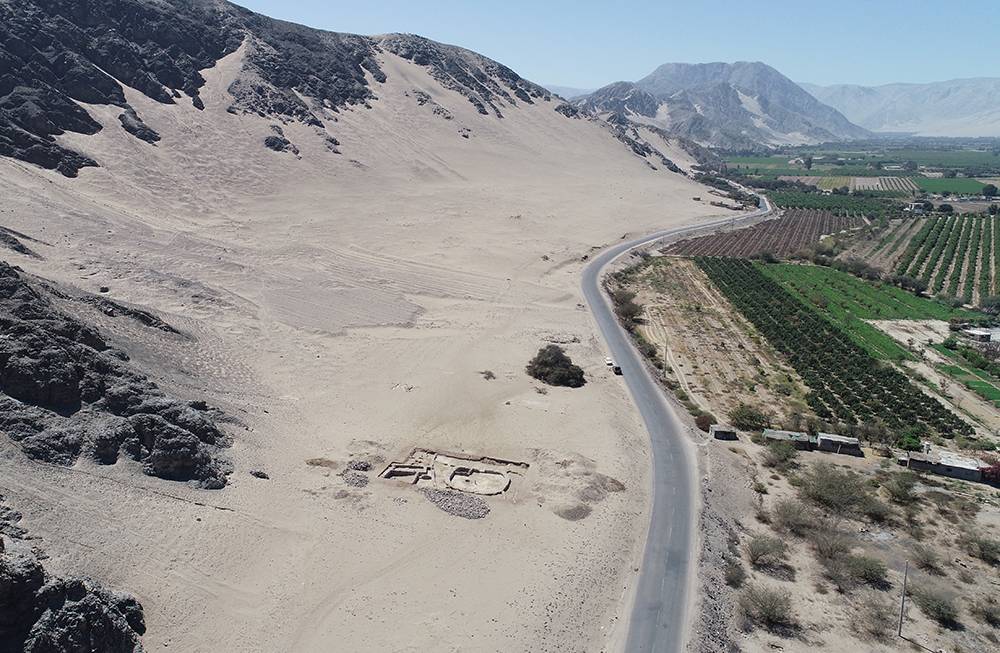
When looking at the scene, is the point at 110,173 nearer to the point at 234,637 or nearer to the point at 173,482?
the point at 173,482

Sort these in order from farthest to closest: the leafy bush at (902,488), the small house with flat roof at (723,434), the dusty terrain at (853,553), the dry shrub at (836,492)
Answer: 1. the small house with flat roof at (723,434)
2. the leafy bush at (902,488)
3. the dry shrub at (836,492)
4. the dusty terrain at (853,553)

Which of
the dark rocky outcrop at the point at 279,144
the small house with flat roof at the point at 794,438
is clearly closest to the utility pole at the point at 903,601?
the small house with flat roof at the point at 794,438

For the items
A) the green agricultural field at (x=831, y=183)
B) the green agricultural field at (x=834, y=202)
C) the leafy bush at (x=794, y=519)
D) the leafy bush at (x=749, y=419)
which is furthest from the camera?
the green agricultural field at (x=831, y=183)

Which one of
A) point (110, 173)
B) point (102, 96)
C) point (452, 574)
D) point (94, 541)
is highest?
point (102, 96)

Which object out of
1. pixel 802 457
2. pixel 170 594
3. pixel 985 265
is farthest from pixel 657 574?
pixel 985 265

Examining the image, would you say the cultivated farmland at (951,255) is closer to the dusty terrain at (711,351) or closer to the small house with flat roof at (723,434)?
the dusty terrain at (711,351)

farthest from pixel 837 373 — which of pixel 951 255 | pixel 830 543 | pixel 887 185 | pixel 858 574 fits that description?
pixel 887 185

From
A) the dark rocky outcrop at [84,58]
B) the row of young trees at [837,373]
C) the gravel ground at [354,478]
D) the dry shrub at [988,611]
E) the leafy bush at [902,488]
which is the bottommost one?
the gravel ground at [354,478]

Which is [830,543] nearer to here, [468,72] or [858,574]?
[858,574]
